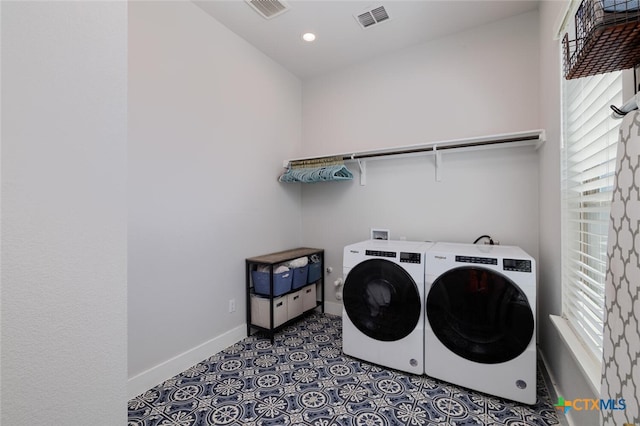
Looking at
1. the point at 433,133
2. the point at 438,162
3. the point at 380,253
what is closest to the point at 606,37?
the point at 380,253

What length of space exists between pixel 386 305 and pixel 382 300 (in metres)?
0.04

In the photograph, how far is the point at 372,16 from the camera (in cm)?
231

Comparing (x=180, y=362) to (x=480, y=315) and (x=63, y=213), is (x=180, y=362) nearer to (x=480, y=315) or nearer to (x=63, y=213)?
(x=63, y=213)

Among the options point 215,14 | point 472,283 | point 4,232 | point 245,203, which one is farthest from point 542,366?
point 215,14

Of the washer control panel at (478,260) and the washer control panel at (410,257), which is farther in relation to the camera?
the washer control panel at (410,257)

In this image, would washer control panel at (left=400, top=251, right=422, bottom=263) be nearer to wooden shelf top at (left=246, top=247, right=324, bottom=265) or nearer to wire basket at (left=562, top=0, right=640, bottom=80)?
wooden shelf top at (left=246, top=247, right=324, bottom=265)

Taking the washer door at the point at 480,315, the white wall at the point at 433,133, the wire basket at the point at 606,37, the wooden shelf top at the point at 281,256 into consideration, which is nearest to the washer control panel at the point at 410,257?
the washer door at the point at 480,315

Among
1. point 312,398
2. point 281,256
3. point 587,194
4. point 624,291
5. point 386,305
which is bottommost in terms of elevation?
point 312,398

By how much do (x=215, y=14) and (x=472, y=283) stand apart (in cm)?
278

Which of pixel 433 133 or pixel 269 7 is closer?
pixel 269 7

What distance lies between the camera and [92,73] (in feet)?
2.78

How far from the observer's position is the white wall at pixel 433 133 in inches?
91.2

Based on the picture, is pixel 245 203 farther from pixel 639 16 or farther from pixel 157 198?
pixel 639 16

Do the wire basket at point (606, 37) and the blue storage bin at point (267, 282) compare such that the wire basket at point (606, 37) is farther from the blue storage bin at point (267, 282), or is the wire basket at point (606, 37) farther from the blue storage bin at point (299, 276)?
the blue storage bin at point (299, 276)
